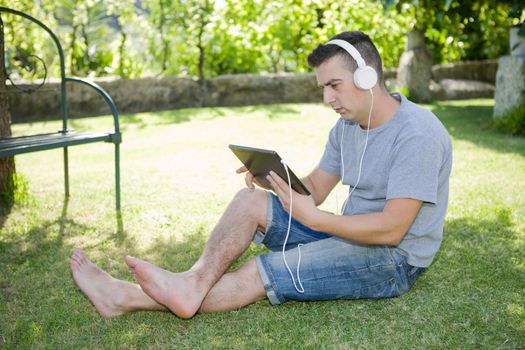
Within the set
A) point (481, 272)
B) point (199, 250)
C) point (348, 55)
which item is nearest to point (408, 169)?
point (348, 55)

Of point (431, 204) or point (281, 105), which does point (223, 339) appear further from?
point (281, 105)

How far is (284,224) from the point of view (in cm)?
263

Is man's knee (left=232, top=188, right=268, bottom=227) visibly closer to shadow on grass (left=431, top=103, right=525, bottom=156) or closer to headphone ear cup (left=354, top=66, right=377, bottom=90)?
headphone ear cup (left=354, top=66, right=377, bottom=90)

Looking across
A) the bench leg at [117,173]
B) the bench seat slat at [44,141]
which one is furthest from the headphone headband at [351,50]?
the bench leg at [117,173]

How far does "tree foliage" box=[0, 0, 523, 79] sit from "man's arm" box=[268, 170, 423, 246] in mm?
7004

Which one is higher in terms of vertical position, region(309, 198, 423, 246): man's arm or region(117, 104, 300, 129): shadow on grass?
region(309, 198, 423, 246): man's arm

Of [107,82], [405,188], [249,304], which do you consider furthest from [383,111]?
[107,82]

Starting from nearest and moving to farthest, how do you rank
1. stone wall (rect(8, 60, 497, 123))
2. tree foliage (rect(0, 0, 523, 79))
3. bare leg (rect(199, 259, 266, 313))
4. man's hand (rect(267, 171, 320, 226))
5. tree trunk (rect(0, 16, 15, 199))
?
man's hand (rect(267, 171, 320, 226)) < bare leg (rect(199, 259, 266, 313)) < tree trunk (rect(0, 16, 15, 199)) < stone wall (rect(8, 60, 497, 123)) < tree foliage (rect(0, 0, 523, 79))

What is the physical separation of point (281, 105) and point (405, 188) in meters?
7.22

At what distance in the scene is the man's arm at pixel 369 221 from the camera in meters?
2.26

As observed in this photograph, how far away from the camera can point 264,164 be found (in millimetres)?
2480

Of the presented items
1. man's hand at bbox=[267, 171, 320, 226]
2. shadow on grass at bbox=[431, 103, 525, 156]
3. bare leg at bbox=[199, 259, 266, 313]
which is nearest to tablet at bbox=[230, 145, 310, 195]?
man's hand at bbox=[267, 171, 320, 226]

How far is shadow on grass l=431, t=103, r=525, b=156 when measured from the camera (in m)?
6.00

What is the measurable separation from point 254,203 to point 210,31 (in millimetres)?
7908
